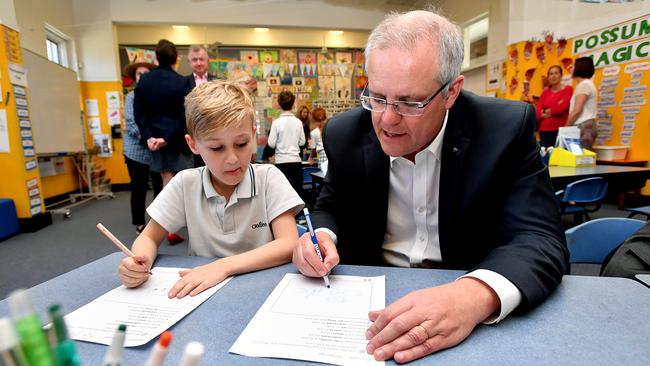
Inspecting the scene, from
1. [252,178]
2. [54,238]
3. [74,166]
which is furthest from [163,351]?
[74,166]

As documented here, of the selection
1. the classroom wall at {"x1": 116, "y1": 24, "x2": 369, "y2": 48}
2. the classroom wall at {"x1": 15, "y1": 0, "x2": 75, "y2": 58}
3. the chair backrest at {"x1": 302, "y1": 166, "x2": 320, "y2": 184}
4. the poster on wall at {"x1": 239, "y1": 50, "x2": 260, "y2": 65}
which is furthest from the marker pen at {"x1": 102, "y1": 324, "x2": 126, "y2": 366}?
the poster on wall at {"x1": 239, "y1": 50, "x2": 260, "y2": 65}

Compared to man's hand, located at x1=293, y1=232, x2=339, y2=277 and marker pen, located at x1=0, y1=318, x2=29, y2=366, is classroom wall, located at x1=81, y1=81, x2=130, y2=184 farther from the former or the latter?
marker pen, located at x1=0, y1=318, x2=29, y2=366

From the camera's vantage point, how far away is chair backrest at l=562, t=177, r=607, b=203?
8.42 ft

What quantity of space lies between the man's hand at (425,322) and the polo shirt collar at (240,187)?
708mm

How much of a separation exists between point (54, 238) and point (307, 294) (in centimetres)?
386

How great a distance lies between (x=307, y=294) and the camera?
765 mm

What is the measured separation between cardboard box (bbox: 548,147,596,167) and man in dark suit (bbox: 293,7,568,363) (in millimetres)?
2520

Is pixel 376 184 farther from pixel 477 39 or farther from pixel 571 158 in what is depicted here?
pixel 477 39

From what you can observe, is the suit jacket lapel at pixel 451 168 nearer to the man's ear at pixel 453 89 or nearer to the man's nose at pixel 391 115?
the man's ear at pixel 453 89

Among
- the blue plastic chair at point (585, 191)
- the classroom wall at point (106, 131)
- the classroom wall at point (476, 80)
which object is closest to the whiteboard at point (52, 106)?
the classroom wall at point (106, 131)

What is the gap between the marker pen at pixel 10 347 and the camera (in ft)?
0.76

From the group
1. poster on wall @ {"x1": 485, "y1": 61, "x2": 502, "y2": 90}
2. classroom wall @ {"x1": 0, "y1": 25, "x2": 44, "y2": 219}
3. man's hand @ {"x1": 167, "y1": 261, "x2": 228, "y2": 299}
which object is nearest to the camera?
man's hand @ {"x1": 167, "y1": 261, "x2": 228, "y2": 299}

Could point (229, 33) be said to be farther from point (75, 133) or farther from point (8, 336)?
point (8, 336)

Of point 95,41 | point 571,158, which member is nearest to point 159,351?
point 571,158
